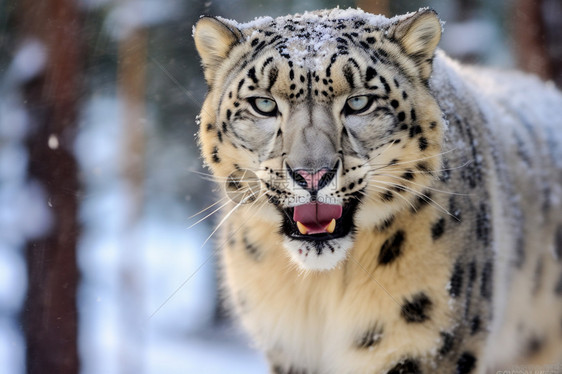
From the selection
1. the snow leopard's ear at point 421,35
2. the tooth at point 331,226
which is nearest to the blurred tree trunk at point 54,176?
the tooth at point 331,226

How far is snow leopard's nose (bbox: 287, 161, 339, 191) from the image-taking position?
11.1ft

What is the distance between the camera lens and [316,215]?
3621mm

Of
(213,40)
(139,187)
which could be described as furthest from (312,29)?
(139,187)

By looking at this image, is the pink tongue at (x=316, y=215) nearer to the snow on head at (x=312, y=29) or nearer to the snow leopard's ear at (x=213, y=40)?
the snow on head at (x=312, y=29)

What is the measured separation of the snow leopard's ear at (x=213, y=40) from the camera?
4145 millimetres

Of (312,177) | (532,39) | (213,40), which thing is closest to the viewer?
(312,177)

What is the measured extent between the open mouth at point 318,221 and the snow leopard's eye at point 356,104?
449 millimetres

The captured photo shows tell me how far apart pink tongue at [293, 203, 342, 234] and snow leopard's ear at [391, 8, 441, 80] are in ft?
3.13

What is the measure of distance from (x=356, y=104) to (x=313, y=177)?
55 cm

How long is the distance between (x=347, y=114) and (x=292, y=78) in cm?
33

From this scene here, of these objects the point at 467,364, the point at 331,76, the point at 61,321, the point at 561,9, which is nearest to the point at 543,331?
the point at 467,364

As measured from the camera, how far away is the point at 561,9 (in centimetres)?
1114

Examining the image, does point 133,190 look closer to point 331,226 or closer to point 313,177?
point 331,226

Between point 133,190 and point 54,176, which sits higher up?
point 54,176
